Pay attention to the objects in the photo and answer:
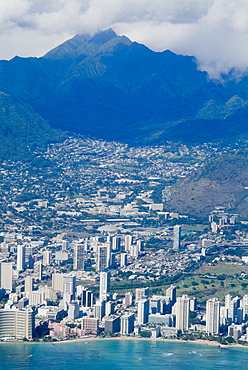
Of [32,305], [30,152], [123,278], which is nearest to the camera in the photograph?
[32,305]

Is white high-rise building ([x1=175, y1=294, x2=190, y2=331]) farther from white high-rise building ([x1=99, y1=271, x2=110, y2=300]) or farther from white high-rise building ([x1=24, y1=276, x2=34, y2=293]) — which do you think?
white high-rise building ([x1=24, y1=276, x2=34, y2=293])

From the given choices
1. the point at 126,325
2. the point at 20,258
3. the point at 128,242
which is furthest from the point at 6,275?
the point at 128,242

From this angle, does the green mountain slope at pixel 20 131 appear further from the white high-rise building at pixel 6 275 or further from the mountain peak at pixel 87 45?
the white high-rise building at pixel 6 275

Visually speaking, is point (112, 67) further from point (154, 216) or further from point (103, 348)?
point (103, 348)

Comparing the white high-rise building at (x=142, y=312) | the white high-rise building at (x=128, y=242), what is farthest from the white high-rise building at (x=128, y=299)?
the white high-rise building at (x=128, y=242)

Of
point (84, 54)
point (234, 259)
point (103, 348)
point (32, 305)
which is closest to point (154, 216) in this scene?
point (234, 259)

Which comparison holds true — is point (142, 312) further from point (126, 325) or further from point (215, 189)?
point (215, 189)
